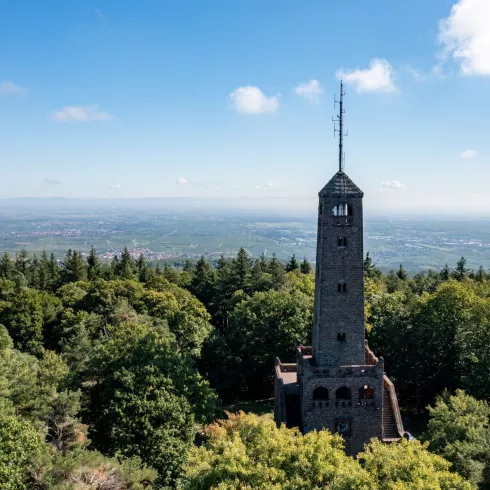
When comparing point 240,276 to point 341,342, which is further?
point 240,276

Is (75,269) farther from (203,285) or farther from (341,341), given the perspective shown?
(341,341)

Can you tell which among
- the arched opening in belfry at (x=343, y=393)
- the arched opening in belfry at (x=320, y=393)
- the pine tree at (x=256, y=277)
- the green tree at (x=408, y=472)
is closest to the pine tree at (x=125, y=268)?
the pine tree at (x=256, y=277)

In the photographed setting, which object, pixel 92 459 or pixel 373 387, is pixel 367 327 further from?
pixel 92 459

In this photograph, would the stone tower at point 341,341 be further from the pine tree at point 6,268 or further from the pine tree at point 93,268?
the pine tree at point 6,268

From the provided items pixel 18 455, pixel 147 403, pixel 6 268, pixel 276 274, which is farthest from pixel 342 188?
pixel 6 268

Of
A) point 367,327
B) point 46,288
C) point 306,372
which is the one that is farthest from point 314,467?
point 46,288

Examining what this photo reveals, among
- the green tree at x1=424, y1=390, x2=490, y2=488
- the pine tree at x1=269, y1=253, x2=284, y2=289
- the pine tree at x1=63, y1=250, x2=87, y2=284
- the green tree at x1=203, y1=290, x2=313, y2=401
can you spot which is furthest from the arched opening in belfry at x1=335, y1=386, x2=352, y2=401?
the pine tree at x1=63, y1=250, x2=87, y2=284

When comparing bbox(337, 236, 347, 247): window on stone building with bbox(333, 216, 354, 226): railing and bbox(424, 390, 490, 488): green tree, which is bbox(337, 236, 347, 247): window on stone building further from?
bbox(424, 390, 490, 488): green tree
